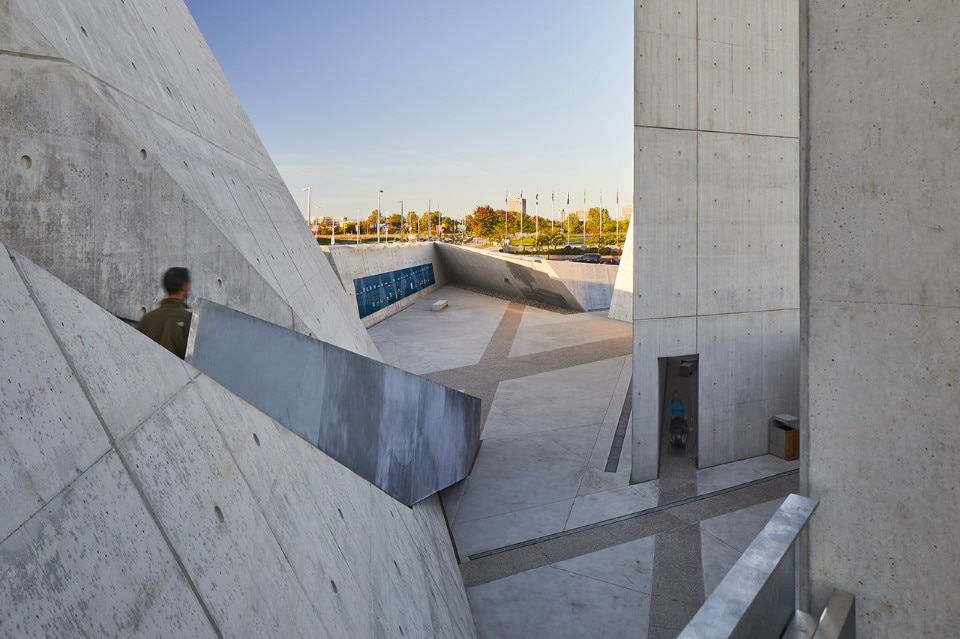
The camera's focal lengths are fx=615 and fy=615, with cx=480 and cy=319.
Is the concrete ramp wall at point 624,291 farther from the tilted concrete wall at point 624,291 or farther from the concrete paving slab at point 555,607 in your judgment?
the concrete paving slab at point 555,607

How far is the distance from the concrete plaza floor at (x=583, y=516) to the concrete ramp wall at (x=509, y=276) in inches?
461

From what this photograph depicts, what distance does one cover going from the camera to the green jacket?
363cm

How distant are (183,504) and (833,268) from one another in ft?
12.2

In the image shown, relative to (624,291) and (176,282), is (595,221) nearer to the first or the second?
(624,291)

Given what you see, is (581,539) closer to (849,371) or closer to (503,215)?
(849,371)

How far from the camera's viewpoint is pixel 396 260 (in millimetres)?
30344

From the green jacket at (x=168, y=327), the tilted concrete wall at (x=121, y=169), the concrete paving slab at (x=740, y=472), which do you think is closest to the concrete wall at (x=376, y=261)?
the concrete paving slab at (x=740, y=472)

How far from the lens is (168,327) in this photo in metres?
3.69

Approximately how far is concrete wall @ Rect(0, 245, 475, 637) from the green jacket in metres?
0.84

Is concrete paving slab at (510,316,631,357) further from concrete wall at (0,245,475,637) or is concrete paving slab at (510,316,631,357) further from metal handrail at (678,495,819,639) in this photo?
concrete wall at (0,245,475,637)

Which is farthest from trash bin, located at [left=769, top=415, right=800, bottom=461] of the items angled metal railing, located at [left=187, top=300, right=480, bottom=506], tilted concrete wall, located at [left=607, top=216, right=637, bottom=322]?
tilted concrete wall, located at [left=607, top=216, right=637, bottom=322]

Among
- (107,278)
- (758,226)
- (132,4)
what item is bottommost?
(107,278)

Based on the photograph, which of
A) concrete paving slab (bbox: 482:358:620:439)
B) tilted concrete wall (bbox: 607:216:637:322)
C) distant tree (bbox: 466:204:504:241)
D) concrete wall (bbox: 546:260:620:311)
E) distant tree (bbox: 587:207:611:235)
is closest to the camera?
concrete paving slab (bbox: 482:358:620:439)

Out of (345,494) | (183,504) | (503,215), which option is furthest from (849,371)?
(503,215)
